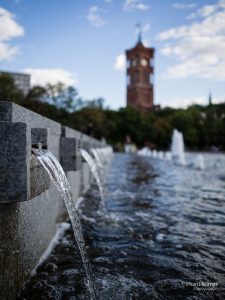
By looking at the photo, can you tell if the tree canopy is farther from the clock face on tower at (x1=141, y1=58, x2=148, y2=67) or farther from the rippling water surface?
the rippling water surface

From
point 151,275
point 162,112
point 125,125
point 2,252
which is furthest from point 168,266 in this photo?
point 162,112

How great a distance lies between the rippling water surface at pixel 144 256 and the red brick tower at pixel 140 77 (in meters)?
115

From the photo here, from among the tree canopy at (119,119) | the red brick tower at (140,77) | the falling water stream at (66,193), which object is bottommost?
the falling water stream at (66,193)

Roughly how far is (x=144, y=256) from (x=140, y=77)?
126 metres

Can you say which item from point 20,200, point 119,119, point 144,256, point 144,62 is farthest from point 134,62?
point 20,200

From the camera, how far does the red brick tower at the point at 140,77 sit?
123 meters

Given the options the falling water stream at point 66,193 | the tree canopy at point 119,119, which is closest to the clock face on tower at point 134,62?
the tree canopy at point 119,119

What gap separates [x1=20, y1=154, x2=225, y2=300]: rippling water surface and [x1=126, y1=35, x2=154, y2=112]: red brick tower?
115m

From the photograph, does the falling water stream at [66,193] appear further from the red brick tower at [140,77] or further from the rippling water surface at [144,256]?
the red brick tower at [140,77]

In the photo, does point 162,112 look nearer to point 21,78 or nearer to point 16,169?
point 21,78

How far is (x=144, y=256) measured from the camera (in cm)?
413

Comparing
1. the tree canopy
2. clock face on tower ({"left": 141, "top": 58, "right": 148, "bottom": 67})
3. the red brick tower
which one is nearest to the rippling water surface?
the tree canopy

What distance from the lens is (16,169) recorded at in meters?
2.56

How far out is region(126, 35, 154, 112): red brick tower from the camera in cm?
12281
